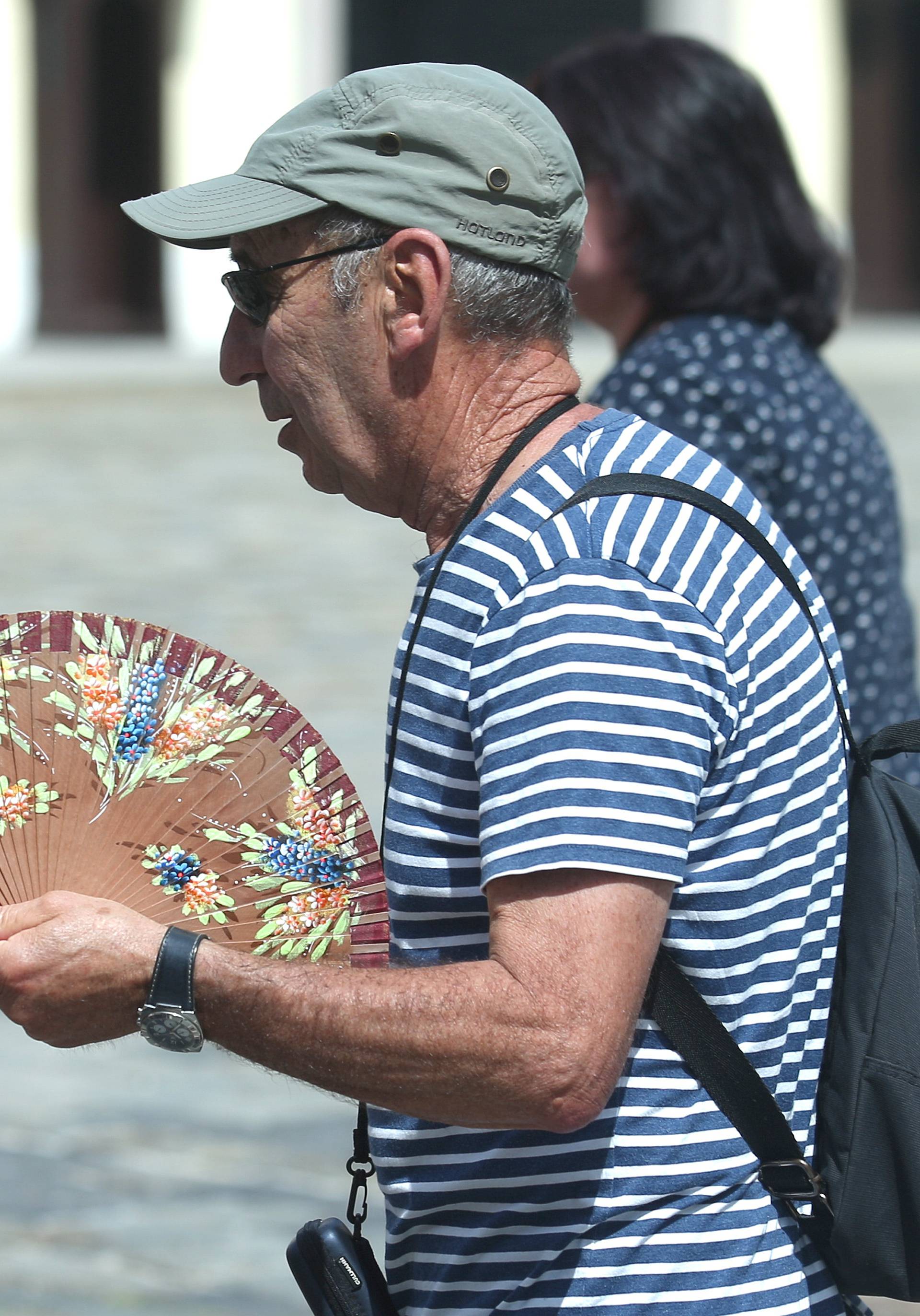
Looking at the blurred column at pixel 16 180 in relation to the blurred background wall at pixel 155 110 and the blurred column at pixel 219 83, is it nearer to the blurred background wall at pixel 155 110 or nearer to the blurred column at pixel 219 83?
the blurred background wall at pixel 155 110

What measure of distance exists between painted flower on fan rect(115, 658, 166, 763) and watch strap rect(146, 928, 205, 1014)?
0.21 meters

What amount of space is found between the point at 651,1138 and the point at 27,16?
987 inches

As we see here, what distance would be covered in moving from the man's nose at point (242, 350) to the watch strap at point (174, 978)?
1.86ft

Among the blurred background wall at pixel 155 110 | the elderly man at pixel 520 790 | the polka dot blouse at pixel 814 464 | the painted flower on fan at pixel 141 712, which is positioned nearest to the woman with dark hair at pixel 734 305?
the polka dot blouse at pixel 814 464

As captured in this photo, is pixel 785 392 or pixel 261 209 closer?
pixel 261 209

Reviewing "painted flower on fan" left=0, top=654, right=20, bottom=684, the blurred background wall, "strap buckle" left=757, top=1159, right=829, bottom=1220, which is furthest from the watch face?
the blurred background wall

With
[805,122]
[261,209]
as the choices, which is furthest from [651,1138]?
[805,122]

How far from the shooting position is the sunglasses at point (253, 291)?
1735 mm

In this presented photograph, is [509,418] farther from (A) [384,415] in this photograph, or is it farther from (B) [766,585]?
(B) [766,585]

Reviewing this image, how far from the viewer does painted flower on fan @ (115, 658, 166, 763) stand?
1.69 metres

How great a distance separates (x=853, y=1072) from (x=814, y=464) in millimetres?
1481

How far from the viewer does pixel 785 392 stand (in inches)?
118

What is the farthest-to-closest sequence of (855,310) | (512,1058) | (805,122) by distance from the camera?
(855,310), (805,122), (512,1058)

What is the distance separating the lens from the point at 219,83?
25.1m
